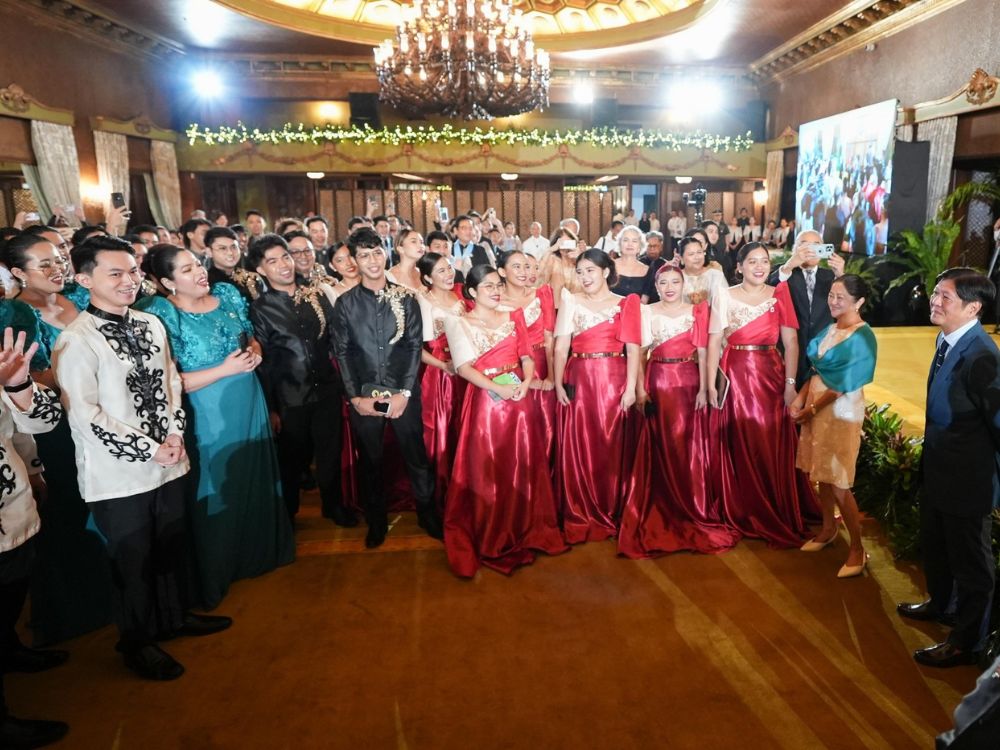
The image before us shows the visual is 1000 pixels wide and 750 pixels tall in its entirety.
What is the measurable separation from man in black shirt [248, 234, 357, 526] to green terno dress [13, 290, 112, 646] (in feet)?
3.16

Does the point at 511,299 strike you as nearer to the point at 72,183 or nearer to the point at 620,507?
the point at 620,507

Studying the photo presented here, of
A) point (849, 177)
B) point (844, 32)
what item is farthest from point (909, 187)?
point (844, 32)

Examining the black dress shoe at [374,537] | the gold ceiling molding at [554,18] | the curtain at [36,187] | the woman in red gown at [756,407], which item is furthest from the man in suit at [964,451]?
the curtain at [36,187]

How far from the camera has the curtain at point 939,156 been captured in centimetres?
885

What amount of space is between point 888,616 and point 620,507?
134 cm

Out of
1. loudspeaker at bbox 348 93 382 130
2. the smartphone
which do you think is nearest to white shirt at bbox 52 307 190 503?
the smartphone

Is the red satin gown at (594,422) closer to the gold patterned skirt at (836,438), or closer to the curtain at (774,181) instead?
the gold patterned skirt at (836,438)

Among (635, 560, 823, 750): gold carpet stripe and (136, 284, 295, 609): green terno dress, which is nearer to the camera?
(635, 560, 823, 750): gold carpet stripe

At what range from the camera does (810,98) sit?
41.5 ft

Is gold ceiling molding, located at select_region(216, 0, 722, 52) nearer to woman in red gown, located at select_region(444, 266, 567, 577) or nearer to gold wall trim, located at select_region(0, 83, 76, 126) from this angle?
gold wall trim, located at select_region(0, 83, 76, 126)

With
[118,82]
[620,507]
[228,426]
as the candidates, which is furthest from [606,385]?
[118,82]

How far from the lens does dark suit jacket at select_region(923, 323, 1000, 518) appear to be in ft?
7.15

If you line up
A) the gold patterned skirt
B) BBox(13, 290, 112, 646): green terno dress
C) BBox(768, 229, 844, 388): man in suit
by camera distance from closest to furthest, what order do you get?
BBox(13, 290, 112, 646): green terno dress → the gold patterned skirt → BBox(768, 229, 844, 388): man in suit

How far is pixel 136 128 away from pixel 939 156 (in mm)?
12797
